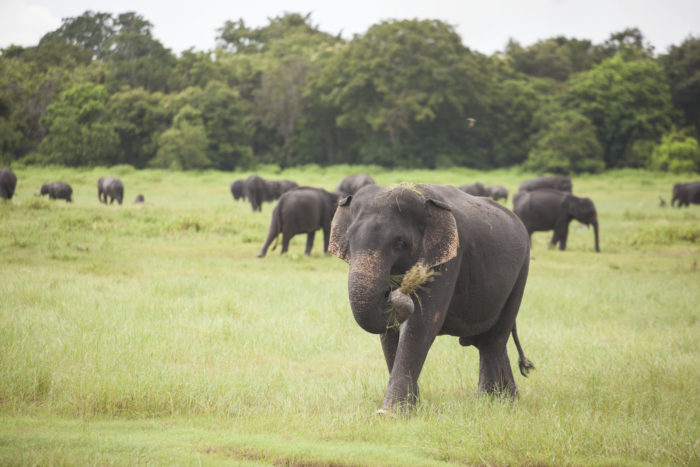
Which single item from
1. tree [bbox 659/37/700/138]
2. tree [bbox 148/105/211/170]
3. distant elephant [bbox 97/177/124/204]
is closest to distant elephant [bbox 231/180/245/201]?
→ distant elephant [bbox 97/177/124/204]

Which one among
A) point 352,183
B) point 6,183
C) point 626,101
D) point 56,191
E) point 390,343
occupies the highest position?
point 626,101

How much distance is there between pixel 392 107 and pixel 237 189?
75.7ft

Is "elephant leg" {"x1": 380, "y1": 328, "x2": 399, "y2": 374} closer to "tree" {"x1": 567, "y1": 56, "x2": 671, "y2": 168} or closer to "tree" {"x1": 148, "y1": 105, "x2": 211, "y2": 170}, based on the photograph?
"tree" {"x1": 148, "y1": 105, "x2": 211, "y2": 170}

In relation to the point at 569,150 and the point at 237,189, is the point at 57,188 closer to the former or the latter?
the point at 237,189

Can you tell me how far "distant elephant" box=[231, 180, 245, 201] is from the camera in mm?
40244

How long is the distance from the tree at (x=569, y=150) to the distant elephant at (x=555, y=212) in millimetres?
36574

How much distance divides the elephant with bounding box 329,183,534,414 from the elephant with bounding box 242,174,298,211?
1008 inches

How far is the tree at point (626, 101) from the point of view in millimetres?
60156

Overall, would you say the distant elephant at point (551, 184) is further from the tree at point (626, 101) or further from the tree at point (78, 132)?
the tree at point (626, 101)

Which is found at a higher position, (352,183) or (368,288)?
(368,288)

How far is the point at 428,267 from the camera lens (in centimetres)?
517

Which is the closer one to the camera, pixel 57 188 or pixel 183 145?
pixel 57 188

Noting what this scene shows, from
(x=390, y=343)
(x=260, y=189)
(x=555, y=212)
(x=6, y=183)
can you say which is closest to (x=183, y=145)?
(x=260, y=189)

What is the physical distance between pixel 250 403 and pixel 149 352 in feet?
6.38
